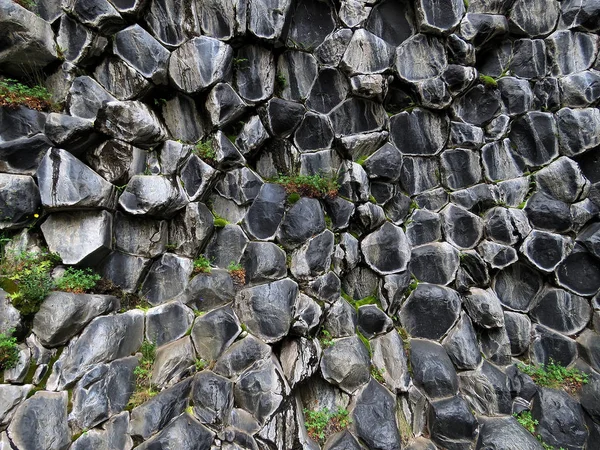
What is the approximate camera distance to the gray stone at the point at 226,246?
665 centimetres

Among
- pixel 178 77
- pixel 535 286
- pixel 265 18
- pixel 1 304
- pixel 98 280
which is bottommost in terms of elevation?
pixel 535 286

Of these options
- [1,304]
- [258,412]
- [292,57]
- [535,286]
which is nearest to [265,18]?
[292,57]

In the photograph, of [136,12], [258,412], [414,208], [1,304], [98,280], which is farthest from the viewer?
[414,208]

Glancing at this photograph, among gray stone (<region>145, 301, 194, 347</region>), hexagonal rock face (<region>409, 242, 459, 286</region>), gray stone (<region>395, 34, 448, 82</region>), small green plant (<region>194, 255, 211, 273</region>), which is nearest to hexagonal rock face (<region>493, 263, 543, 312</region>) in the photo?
hexagonal rock face (<region>409, 242, 459, 286</region>)

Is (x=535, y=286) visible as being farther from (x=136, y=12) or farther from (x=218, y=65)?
(x=136, y=12)

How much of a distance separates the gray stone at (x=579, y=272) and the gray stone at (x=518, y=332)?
49.1 inches

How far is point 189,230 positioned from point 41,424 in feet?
11.9

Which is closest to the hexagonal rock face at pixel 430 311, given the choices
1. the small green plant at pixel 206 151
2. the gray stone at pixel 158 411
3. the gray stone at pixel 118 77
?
the gray stone at pixel 158 411

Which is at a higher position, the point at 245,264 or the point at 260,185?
the point at 260,185

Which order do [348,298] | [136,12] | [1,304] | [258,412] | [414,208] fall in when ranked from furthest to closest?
[414,208] → [348,298] → [136,12] → [258,412] → [1,304]

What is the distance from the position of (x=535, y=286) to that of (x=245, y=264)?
6.65m

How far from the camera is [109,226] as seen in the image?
5809mm

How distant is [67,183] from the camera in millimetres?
5359

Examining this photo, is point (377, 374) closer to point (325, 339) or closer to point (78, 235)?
point (325, 339)
